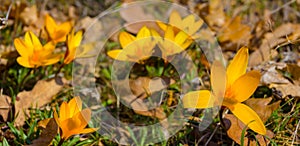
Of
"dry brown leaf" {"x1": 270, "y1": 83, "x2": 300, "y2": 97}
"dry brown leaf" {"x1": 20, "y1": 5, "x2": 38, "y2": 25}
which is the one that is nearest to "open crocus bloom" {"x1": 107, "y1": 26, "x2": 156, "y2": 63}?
"dry brown leaf" {"x1": 270, "y1": 83, "x2": 300, "y2": 97}

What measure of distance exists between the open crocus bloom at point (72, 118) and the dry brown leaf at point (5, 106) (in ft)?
1.43

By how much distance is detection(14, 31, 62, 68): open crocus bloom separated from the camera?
1820mm

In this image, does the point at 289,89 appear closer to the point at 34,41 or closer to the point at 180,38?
the point at 180,38

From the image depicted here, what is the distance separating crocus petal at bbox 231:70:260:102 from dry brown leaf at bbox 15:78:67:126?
86 centimetres

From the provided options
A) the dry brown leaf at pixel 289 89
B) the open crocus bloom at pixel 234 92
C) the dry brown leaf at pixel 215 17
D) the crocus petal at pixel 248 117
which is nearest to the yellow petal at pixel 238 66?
the open crocus bloom at pixel 234 92

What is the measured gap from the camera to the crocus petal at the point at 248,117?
4.82ft

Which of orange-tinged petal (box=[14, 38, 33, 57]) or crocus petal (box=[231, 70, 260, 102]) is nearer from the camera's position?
crocus petal (box=[231, 70, 260, 102])

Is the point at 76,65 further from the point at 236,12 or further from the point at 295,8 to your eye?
the point at 295,8

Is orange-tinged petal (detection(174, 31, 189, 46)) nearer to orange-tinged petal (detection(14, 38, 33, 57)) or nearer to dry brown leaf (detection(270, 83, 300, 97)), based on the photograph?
dry brown leaf (detection(270, 83, 300, 97))

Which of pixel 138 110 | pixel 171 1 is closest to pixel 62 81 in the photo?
pixel 138 110

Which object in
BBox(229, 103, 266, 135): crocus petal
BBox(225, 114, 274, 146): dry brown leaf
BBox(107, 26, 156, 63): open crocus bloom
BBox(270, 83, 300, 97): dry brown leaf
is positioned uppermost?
BBox(107, 26, 156, 63): open crocus bloom

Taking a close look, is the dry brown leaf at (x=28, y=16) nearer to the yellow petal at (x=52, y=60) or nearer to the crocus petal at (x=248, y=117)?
the yellow petal at (x=52, y=60)

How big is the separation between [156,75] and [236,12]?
3.26ft

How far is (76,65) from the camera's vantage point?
2264 millimetres
